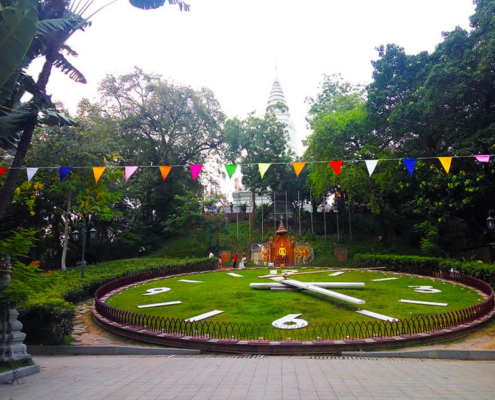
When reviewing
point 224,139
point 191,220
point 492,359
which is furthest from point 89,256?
point 492,359

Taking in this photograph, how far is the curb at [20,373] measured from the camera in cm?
643

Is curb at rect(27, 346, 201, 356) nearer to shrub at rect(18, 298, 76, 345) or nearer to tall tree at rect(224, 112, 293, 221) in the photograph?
shrub at rect(18, 298, 76, 345)

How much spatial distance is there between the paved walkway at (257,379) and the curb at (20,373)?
6.3 inches

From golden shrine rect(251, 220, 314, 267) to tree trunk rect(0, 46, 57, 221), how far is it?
19949 mm

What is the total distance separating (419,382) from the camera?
6.12 metres

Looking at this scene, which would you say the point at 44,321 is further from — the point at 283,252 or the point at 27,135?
the point at 283,252

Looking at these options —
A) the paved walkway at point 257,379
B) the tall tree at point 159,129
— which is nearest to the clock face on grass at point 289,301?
the paved walkway at point 257,379

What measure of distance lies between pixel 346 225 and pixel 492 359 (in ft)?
103

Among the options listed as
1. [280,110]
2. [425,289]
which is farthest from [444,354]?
[280,110]

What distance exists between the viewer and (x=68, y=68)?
12.6 m

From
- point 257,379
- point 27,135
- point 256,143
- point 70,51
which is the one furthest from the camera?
point 256,143

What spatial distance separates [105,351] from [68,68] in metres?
9.32

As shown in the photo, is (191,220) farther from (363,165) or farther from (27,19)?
(27,19)

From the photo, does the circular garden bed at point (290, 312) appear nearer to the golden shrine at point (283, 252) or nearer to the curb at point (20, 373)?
the curb at point (20, 373)
